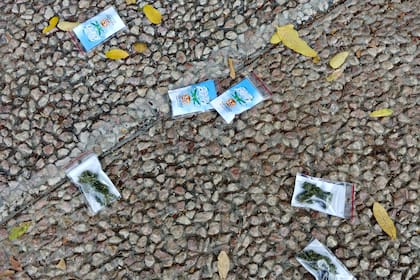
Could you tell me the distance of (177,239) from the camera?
2.39 metres

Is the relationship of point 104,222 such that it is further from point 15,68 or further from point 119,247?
point 15,68

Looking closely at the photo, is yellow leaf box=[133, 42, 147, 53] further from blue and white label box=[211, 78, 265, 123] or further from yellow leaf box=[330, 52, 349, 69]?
yellow leaf box=[330, 52, 349, 69]

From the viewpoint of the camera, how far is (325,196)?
245cm

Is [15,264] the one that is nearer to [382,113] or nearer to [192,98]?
[192,98]

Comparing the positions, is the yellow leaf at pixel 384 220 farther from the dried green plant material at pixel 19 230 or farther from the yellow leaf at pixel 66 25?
the yellow leaf at pixel 66 25

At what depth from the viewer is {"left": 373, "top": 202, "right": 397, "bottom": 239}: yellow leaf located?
7.76 ft

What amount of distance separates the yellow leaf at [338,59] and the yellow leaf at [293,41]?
97mm

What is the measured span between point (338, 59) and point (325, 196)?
78 centimetres

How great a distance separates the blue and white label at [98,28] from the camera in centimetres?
282

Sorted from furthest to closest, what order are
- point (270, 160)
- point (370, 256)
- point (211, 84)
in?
point (211, 84)
point (270, 160)
point (370, 256)

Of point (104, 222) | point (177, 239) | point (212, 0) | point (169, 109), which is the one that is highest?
point (212, 0)

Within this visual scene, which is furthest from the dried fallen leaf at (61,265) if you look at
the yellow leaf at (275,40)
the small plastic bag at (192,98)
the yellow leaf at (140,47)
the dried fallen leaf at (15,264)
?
the yellow leaf at (275,40)

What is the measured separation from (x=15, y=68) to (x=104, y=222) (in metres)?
1.01

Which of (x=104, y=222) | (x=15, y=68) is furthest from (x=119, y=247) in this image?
(x=15, y=68)
